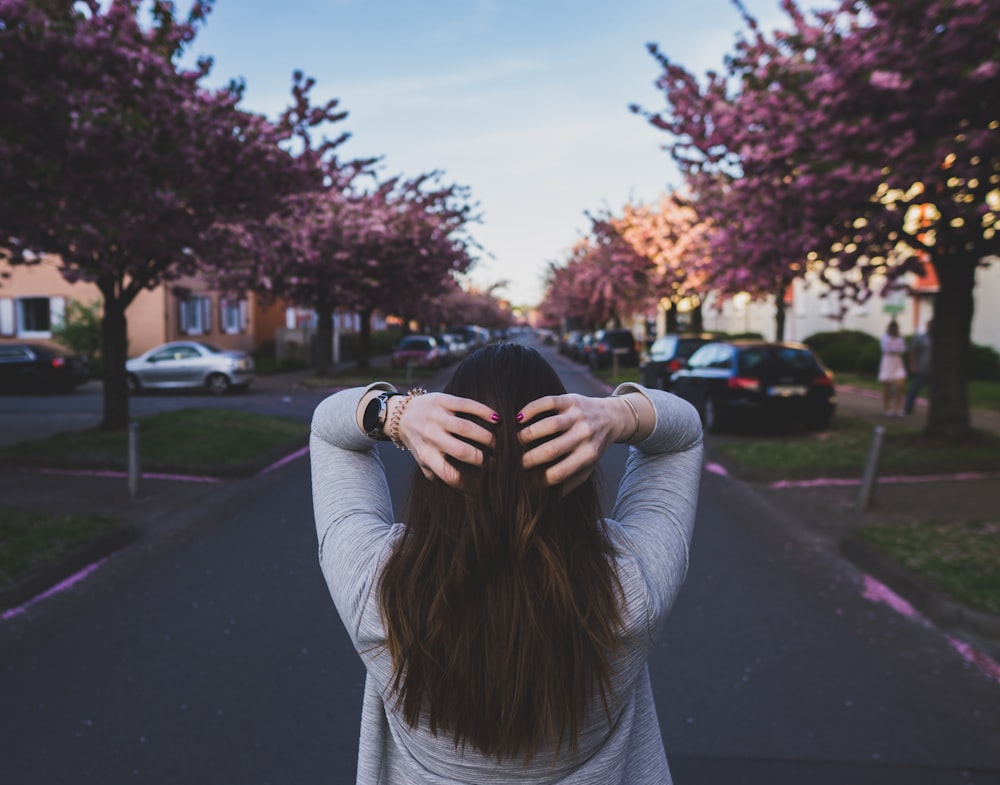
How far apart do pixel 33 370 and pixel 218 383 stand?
530cm

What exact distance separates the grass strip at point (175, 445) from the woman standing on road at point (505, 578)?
10286 millimetres

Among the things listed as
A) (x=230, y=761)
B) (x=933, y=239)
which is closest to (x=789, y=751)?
(x=230, y=761)

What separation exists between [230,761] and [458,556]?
2805 millimetres

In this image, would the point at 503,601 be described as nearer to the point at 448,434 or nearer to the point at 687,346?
the point at 448,434

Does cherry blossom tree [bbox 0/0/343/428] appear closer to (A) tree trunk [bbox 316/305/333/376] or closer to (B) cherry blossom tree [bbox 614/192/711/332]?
(A) tree trunk [bbox 316/305/333/376]

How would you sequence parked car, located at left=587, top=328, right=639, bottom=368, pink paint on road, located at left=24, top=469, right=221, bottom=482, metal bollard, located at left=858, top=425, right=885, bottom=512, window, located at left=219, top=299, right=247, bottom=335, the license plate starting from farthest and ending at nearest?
window, located at left=219, top=299, right=247, bottom=335, parked car, located at left=587, top=328, right=639, bottom=368, the license plate, pink paint on road, located at left=24, top=469, right=221, bottom=482, metal bollard, located at left=858, top=425, right=885, bottom=512

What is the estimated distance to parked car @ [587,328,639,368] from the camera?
3534 centimetres

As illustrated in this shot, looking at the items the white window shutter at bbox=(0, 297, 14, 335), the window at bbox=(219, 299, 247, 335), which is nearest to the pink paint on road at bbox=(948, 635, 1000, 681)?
the window at bbox=(219, 299, 247, 335)

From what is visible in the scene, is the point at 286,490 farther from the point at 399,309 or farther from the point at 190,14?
the point at 399,309

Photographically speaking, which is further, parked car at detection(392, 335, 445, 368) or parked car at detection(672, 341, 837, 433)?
parked car at detection(392, 335, 445, 368)

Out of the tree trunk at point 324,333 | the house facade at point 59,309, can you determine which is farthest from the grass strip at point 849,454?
the house facade at point 59,309

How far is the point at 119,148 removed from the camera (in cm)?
999

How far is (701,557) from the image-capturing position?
696 cm

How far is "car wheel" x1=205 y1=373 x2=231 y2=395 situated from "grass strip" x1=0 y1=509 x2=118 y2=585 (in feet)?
56.5
